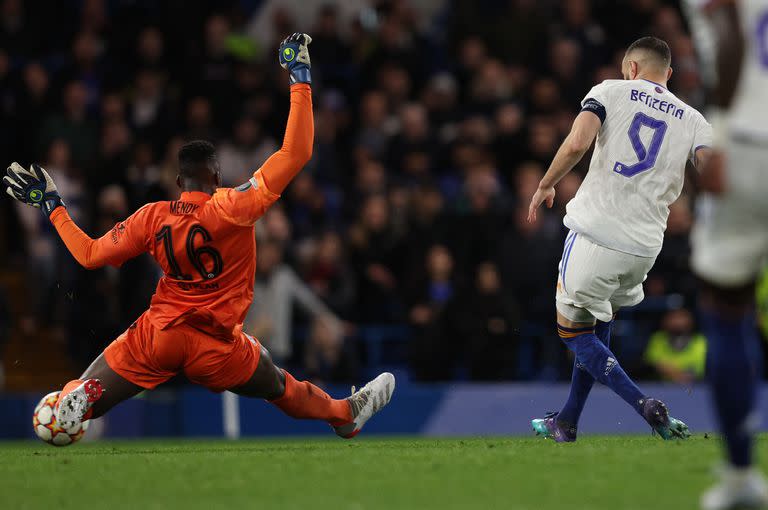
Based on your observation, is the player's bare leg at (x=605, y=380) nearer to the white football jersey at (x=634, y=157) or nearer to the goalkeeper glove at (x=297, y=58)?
the white football jersey at (x=634, y=157)

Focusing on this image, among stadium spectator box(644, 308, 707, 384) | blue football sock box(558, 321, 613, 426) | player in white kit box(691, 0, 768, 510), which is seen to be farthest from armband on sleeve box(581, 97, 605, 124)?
stadium spectator box(644, 308, 707, 384)

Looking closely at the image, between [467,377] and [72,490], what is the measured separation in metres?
8.19

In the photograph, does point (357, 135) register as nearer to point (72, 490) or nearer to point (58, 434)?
point (58, 434)

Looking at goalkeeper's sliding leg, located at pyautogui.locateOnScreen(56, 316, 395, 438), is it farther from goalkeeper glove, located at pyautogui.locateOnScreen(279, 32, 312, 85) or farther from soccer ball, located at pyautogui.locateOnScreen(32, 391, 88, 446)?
goalkeeper glove, located at pyautogui.locateOnScreen(279, 32, 312, 85)

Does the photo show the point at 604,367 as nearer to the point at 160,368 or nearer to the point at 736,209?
the point at 160,368

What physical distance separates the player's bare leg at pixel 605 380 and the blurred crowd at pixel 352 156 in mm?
5174

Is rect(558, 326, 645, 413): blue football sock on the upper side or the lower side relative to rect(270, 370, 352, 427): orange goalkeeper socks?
upper

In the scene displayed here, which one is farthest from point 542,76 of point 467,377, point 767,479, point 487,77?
point 767,479

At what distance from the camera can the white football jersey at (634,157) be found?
7.39 meters

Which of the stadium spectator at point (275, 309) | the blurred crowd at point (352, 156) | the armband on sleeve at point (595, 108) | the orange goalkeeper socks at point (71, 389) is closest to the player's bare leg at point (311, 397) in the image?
the orange goalkeeper socks at point (71, 389)

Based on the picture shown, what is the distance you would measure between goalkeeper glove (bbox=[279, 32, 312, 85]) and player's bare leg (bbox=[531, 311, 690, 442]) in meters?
2.17

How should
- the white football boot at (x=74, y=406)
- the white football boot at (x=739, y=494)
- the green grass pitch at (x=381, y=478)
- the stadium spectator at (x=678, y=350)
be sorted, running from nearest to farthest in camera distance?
the white football boot at (x=739, y=494) < the green grass pitch at (x=381, y=478) < the white football boot at (x=74, y=406) < the stadium spectator at (x=678, y=350)

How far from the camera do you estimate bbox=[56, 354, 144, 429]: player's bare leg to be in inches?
282

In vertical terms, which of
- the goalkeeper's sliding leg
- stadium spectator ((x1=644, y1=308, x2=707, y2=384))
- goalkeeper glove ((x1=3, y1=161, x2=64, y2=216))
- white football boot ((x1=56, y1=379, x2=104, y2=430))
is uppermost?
goalkeeper glove ((x1=3, y1=161, x2=64, y2=216))
